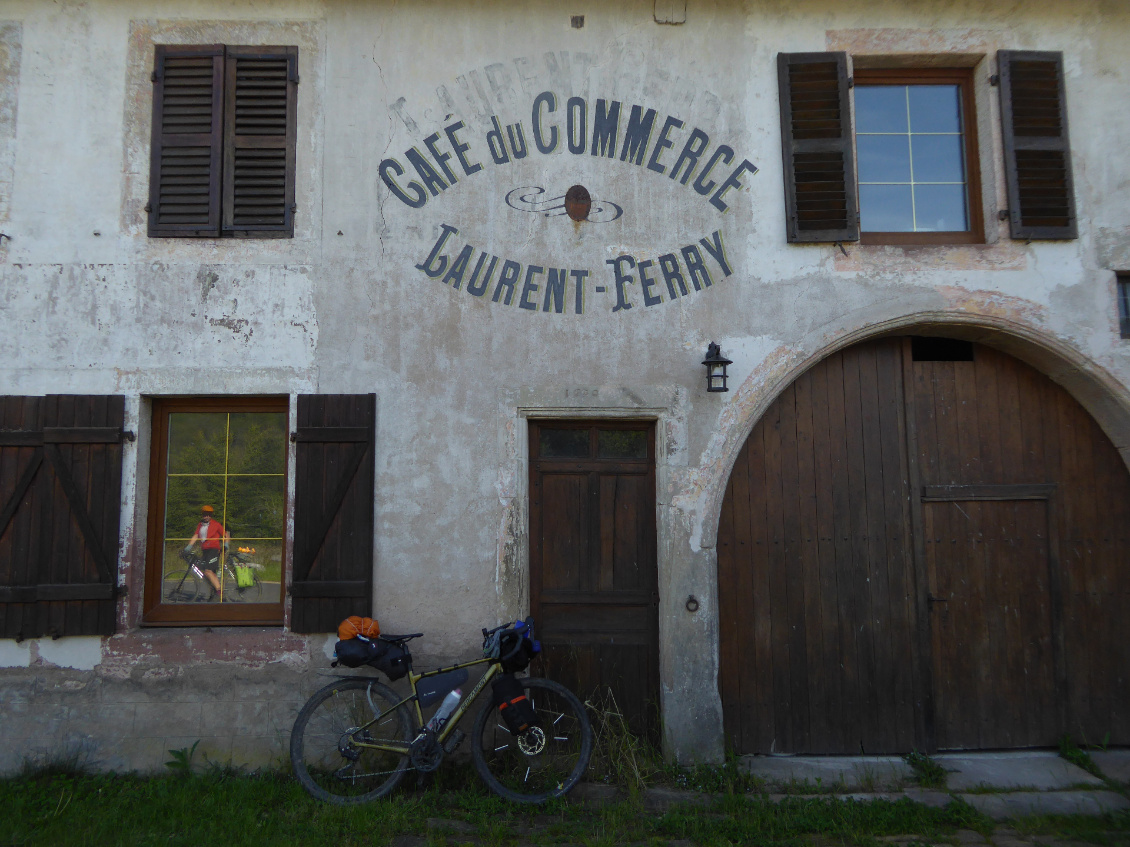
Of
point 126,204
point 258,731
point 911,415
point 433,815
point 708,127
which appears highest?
point 708,127

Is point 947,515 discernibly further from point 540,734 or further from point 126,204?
point 126,204

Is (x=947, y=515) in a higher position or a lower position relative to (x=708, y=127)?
lower

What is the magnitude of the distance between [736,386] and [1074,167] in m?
2.91

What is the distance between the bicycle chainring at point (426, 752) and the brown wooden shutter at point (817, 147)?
4.03 m

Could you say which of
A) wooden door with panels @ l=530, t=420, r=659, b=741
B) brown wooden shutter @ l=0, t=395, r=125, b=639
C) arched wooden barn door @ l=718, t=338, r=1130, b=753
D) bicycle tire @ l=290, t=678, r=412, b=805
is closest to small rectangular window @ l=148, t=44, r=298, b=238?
brown wooden shutter @ l=0, t=395, r=125, b=639

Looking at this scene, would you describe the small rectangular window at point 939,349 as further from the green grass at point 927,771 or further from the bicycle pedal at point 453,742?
the bicycle pedal at point 453,742

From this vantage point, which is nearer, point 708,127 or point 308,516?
point 308,516

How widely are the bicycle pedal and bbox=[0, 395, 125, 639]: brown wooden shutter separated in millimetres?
2351

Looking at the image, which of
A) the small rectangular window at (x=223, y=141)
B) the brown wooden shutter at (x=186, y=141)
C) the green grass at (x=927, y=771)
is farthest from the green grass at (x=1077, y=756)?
the brown wooden shutter at (x=186, y=141)

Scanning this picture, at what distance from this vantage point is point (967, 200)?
5387mm

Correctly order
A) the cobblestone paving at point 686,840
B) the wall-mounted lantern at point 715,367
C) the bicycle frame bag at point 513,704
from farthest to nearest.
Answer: the wall-mounted lantern at point 715,367 < the bicycle frame bag at point 513,704 < the cobblestone paving at point 686,840

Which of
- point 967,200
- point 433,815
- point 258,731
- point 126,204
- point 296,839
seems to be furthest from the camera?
point 967,200

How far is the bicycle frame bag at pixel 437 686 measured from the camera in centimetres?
449

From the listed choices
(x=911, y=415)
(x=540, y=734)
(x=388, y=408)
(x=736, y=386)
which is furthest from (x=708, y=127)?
(x=540, y=734)
